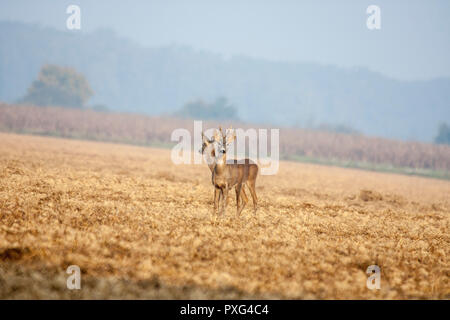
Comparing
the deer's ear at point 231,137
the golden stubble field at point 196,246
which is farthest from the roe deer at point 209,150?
the golden stubble field at point 196,246

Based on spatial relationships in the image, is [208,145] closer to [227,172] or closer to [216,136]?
[216,136]

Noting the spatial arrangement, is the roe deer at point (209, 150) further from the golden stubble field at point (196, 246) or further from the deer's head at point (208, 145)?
the golden stubble field at point (196, 246)

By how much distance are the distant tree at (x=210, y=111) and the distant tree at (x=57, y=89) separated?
2126 centimetres

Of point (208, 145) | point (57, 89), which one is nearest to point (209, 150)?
point (208, 145)

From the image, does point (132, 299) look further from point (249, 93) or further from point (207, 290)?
point (249, 93)

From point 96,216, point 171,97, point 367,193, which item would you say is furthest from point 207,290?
point 171,97

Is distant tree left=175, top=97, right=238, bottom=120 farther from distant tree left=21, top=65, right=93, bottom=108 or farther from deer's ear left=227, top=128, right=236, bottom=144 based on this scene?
deer's ear left=227, top=128, right=236, bottom=144

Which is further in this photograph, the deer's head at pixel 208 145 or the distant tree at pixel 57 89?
the distant tree at pixel 57 89

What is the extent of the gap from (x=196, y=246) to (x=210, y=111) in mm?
94674

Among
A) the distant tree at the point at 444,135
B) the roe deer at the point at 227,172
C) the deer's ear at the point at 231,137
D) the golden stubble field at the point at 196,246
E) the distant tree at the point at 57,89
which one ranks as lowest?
the golden stubble field at the point at 196,246

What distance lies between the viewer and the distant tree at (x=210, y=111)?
332ft

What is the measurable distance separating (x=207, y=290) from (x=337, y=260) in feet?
9.34

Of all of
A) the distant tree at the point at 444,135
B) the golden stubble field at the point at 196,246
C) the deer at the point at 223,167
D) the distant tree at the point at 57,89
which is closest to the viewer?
the golden stubble field at the point at 196,246

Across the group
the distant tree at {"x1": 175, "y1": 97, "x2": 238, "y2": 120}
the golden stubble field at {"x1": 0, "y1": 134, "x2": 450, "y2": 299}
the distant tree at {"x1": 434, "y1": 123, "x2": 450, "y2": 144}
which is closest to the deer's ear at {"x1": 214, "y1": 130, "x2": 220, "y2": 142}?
the golden stubble field at {"x1": 0, "y1": 134, "x2": 450, "y2": 299}
